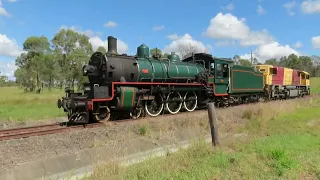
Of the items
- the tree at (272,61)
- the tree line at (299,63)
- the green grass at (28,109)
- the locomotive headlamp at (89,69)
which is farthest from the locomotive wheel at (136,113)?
the tree at (272,61)

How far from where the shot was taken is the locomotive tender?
12.5m

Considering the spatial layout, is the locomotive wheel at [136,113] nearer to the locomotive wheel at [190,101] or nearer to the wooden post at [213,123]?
the locomotive wheel at [190,101]

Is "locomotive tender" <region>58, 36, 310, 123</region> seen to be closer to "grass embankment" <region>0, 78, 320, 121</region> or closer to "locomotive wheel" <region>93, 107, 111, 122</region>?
"locomotive wheel" <region>93, 107, 111, 122</region>

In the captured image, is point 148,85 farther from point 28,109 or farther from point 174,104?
point 28,109

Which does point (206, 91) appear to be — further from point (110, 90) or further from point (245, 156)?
point (245, 156)

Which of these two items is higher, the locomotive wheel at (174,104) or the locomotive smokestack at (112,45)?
the locomotive smokestack at (112,45)

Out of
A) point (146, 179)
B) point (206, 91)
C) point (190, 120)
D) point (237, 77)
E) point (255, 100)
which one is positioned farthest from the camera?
point (255, 100)

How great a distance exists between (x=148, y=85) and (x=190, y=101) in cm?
418

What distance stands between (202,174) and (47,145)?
5046 millimetres

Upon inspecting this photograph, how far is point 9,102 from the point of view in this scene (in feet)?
83.8

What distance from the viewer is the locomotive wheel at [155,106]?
15.0 metres

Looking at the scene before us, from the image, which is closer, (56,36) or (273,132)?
(273,132)

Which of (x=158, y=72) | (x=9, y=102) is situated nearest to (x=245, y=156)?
(x=158, y=72)

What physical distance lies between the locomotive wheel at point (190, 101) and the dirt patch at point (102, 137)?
369 centimetres
